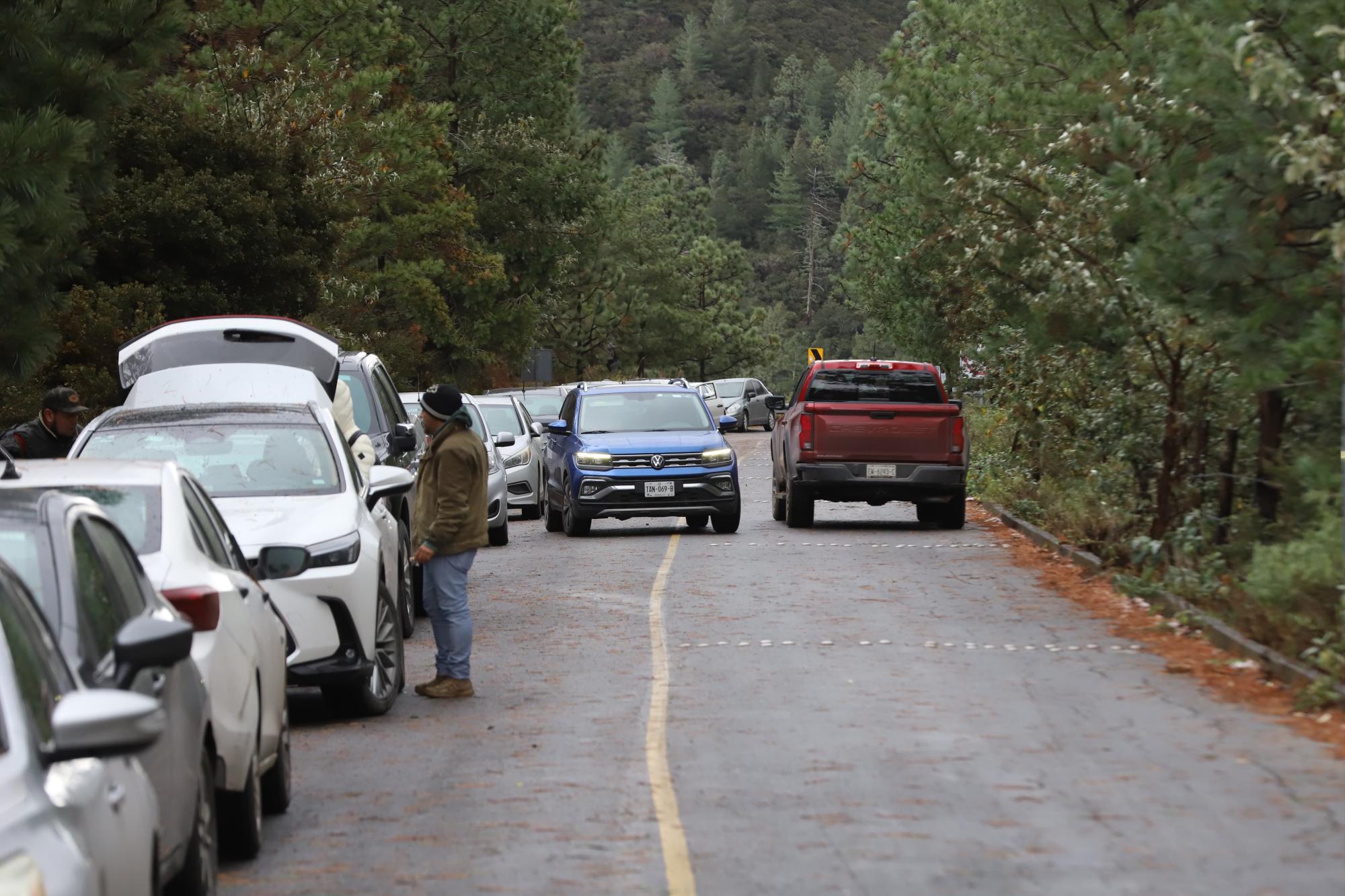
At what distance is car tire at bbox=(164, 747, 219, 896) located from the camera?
6.37 metres

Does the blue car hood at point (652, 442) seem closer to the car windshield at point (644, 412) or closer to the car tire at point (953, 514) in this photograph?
the car windshield at point (644, 412)

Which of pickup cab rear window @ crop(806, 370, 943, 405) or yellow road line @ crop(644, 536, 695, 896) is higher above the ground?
pickup cab rear window @ crop(806, 370, 943, 405)

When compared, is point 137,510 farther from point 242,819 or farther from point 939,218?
point 939,218

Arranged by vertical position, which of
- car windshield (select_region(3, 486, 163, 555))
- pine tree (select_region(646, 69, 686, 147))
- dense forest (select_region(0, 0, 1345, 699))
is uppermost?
pine tree (select_region(646, 69, 686, 147))

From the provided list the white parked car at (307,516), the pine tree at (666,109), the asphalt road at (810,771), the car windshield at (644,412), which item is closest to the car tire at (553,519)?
the car windshield at (644,412)

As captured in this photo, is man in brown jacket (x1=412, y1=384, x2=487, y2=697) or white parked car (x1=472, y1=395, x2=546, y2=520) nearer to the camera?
man in brown jacket (x1=412, y1=384, x2=487, y2=697)

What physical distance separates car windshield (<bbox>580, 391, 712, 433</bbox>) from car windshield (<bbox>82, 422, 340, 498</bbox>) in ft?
40.9

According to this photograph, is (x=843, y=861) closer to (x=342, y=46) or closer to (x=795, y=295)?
(x=342, y=46)

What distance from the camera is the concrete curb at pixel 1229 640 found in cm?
1163

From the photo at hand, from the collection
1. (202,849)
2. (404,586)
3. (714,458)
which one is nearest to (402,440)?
(404,586)

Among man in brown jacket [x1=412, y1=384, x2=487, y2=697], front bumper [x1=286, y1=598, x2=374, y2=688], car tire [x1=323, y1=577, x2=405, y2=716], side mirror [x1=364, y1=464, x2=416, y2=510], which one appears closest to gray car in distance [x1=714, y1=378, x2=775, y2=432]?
side mirror [x1=364, y1=464, x2=416, y2=510]

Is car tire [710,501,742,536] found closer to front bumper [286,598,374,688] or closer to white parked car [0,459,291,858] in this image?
front bumper [286,598,374,688]

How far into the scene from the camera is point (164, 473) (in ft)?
27.8

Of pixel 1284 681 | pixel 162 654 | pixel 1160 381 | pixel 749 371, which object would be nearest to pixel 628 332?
pixel 749 371
